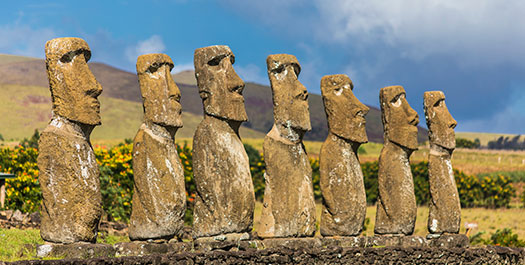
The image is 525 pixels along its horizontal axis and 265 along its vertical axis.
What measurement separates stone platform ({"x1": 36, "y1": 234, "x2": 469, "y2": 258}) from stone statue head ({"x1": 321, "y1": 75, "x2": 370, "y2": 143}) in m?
2.13

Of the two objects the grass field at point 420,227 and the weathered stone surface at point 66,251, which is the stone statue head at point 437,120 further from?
the weathered stone surface at point 66,251

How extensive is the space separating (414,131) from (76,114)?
7933 millimetres

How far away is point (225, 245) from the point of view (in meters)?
12.6

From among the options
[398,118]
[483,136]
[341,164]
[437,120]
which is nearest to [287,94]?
[341,164]

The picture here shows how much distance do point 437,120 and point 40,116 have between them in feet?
322

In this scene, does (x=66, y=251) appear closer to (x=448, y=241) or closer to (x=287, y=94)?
(x=287, y=94)

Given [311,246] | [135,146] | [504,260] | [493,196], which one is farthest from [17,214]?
[493,196]

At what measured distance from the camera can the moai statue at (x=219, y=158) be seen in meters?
12.8

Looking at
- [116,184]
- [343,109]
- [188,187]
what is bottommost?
[116,184]

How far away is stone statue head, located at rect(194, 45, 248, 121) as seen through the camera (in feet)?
42.6

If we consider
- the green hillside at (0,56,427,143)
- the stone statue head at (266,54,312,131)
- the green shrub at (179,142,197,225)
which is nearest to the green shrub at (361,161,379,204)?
the green shrub at (179,142,197,225)

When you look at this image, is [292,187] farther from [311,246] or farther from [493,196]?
[493,196]

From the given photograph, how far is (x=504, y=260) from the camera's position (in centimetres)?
1722

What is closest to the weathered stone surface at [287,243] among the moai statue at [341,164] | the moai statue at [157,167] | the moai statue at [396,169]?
the moai statue at [341,164]
